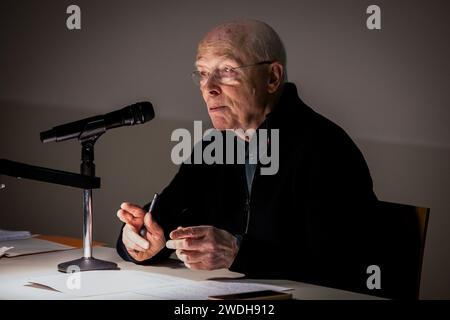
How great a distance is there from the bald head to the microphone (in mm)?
510

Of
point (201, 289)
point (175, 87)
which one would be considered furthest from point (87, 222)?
point (175, 87)

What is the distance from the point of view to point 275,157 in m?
2.41

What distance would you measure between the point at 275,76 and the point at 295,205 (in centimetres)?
48

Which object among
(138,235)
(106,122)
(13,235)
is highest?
(106,122)

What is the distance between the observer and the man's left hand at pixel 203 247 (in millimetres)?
1931

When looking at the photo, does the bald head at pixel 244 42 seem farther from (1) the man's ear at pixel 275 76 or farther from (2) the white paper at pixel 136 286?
(2) the white paper at pixel 136 286

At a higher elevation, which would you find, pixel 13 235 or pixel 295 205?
pixel 295 205

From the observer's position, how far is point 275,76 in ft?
8.24

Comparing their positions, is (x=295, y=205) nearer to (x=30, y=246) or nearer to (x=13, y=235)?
(x=30, y=246)

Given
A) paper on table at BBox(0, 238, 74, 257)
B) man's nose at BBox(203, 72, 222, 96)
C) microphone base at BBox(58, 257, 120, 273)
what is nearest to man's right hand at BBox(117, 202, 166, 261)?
microphone base at BBox(58, 257, 120, 273)

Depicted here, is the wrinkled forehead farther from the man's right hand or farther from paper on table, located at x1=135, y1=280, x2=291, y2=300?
paper on table, located at x1=135, y1=280, x2=291, y2=300

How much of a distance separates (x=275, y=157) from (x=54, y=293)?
953mm
